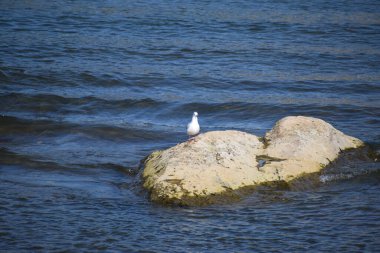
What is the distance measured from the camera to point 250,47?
689 inches

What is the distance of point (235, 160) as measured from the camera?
7797 millimetres

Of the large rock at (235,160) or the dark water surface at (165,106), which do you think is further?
the large rock at (235,160)

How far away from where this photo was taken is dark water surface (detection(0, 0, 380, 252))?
6.64 metres

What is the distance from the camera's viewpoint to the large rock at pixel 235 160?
24.0 ft

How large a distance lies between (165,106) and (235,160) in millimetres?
5423

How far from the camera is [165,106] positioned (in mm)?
13047

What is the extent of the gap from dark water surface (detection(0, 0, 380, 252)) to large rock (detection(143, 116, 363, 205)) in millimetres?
231

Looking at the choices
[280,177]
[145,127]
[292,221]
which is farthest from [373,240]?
[145,127]

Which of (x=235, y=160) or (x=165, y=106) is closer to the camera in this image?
(x=235, y=160)

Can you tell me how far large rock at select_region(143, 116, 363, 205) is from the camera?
7324 mm

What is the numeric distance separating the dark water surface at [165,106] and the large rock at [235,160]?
0.76 ft

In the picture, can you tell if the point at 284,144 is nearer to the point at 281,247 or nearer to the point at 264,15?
the point at 281,247

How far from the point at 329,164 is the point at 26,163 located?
14.2 feet

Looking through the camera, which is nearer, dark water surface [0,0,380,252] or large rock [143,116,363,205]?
dark water surface [0,0,380,252]
